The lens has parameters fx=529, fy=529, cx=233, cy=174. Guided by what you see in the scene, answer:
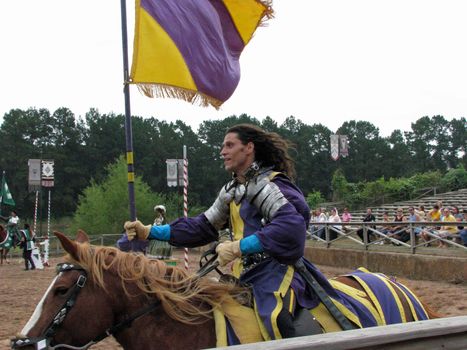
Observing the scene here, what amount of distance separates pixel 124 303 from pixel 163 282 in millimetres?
245

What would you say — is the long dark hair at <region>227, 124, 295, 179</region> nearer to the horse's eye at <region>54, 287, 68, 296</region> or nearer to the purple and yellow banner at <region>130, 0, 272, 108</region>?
the horse's eye at <region>54, 287, 68, 296</region>

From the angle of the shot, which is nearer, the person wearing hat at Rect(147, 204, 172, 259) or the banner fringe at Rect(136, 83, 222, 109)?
the banner fringe at Rect(136, 83, 222, 109)

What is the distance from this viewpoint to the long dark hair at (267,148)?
3291 millimetres

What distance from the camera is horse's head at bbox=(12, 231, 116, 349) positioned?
262 cm

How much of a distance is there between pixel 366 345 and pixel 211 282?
1245 millimetres

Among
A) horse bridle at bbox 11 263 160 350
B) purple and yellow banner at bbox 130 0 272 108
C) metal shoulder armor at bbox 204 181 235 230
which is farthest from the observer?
purple and yellow banner at bbox 130 0 272 108

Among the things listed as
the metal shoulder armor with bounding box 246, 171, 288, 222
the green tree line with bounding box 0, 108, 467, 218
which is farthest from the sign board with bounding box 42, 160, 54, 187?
the green tree line with bounding box 0, 108, 467, 218

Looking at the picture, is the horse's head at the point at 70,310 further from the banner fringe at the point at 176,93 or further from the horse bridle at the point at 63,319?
the banner fringe at the point at 176,93

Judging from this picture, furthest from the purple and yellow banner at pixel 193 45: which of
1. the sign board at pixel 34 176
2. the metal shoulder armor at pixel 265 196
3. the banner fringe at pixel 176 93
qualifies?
the sign board at pixel 34 176

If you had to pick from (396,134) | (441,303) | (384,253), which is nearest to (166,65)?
(441,303)

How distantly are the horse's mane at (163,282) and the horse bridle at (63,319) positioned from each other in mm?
53

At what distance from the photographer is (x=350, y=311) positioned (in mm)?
3090

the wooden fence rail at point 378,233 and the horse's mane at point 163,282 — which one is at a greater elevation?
the horse's mane at point 163,282

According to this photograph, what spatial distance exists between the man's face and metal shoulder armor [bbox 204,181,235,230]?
0.35ft
